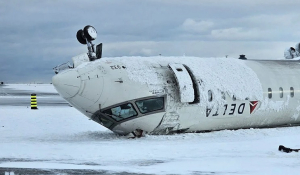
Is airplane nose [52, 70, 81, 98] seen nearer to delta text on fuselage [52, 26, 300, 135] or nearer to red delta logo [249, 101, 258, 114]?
delta text on fuselage [52, 26, 300, 135]

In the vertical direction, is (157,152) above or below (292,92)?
below

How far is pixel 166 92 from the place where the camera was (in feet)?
61.8

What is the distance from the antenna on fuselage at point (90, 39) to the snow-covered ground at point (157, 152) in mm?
3342

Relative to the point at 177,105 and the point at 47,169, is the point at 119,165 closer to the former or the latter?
the point at 47,169

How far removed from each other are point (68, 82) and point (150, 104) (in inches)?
127

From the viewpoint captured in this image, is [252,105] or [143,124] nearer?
[143,124]

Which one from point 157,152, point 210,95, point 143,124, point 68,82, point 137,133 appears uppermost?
point 68,82

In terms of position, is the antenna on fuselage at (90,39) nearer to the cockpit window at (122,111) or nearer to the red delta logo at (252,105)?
the cockpit window at (122,111)

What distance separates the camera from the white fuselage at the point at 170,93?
716 inches

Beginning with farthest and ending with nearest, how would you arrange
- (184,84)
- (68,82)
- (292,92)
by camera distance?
(292,92) < (184,84) < (68,82)

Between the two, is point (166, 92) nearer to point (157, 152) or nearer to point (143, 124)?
point (143, 124)

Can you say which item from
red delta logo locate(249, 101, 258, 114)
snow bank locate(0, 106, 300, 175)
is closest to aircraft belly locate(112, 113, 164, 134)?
snow bank locate(0, 106, 300, 175)

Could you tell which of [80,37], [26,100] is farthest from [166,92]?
[26,100]

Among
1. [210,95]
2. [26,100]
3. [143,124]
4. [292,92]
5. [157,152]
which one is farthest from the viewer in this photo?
[26,100]
